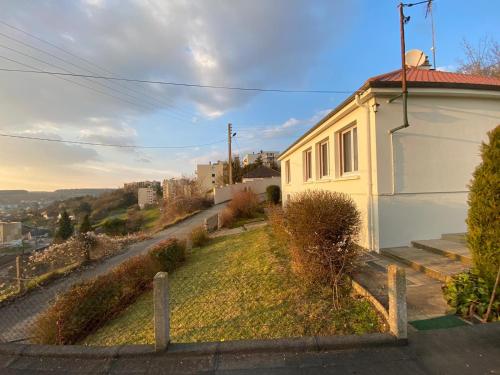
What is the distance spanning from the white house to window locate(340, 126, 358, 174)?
2.54ft

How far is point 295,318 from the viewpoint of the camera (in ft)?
11.8

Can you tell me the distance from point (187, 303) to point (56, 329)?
2.17 metres

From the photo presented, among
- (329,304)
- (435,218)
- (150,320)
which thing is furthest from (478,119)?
(150,320)

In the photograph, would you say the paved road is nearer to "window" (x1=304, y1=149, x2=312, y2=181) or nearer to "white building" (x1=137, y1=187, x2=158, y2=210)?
"window" (x1=304, y1=149, x2=312, y2=181)

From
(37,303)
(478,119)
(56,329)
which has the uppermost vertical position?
(478,119)

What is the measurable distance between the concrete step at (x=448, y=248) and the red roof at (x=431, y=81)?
11.4 ft

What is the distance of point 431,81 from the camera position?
6.79m

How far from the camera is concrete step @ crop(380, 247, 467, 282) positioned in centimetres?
455

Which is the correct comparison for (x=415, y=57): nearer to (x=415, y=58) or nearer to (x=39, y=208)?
(x=415, y=58)

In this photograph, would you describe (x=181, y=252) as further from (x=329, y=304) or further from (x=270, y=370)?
(x=270, y=370)

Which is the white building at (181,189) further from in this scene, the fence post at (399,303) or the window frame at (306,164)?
the fence post at (399,303)


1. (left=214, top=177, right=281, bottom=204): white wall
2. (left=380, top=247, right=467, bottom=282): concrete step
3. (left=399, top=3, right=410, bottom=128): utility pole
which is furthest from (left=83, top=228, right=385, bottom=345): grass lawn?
(left=214, top=177, right=281, bottom=204): white wall

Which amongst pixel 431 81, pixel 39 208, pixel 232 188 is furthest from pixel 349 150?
pixel 39 208

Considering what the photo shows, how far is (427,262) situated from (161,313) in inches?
186
